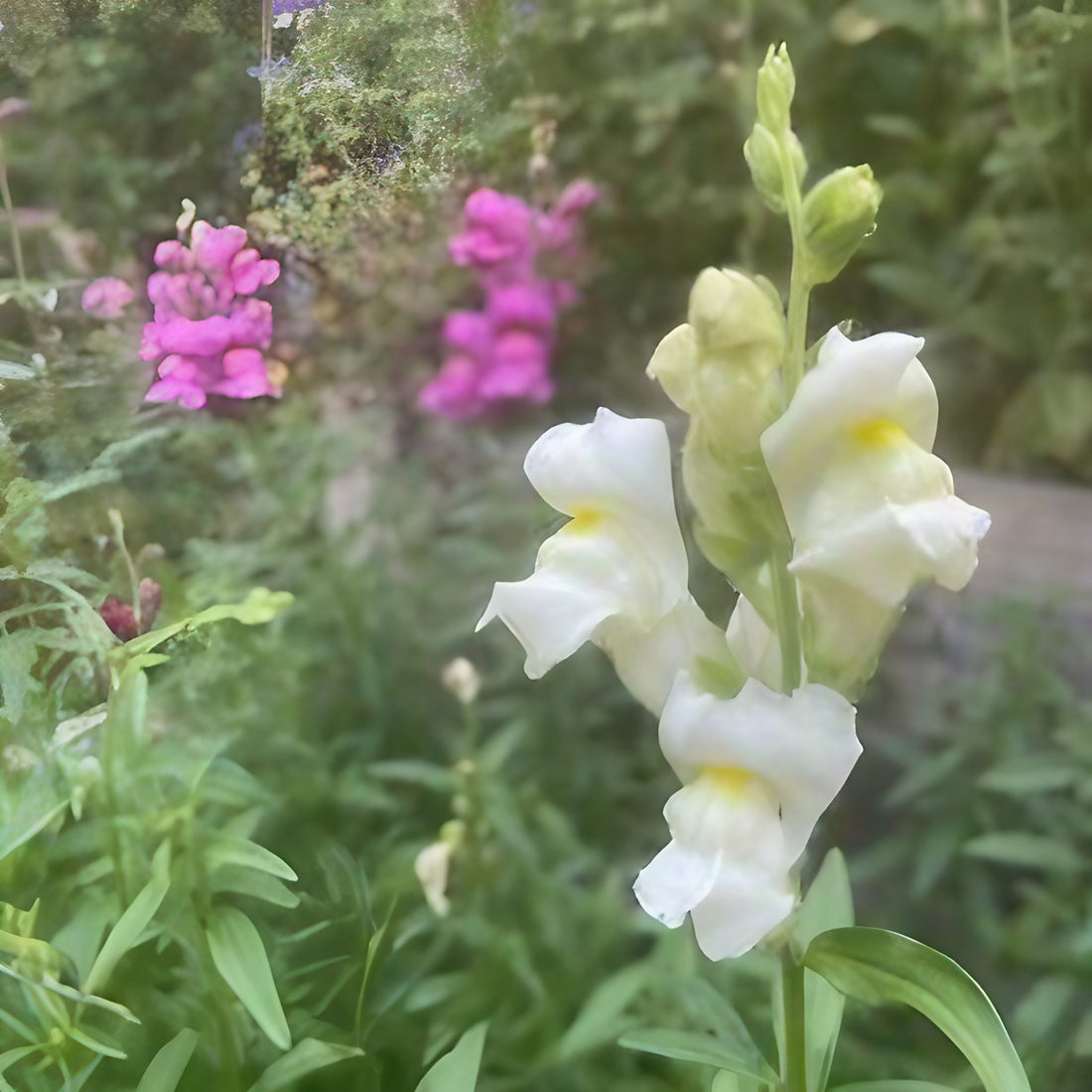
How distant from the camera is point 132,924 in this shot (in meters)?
0.34

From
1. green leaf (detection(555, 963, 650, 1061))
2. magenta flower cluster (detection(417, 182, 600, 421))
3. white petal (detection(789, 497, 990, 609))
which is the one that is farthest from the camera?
magenta flower cluster (detection(417, 182, 600, 421))

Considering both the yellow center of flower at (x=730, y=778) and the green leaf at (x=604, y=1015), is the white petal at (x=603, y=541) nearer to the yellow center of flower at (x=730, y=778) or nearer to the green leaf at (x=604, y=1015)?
the yellow center of flower at (x=730, y=778)

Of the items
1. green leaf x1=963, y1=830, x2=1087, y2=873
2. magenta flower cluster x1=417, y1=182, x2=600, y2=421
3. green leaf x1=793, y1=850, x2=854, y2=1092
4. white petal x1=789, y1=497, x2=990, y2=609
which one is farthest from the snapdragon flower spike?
green leaf x1=963, y1=830, x2=1087, y2=873

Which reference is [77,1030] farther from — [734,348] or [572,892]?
[572,892]

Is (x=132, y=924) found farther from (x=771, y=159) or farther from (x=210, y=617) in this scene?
(x=771, y=159)

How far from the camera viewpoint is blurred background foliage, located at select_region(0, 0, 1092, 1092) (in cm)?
34

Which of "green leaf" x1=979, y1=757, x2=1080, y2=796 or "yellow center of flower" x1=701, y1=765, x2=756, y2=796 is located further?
"green leaf" x1=979, y1=757, x2=1080, y2=796

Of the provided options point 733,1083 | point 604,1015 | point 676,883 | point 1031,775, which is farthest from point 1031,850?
point 676,883

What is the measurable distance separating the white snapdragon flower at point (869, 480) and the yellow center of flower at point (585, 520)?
0.18 ft

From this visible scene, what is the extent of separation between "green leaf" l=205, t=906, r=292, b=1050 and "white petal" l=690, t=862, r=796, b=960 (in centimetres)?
13

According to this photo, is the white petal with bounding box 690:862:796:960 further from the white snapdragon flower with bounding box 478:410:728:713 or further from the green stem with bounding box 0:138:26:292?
the green stem with bounding box 0:138:26:292

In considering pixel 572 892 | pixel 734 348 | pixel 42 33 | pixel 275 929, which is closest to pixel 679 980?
pixel 572 892

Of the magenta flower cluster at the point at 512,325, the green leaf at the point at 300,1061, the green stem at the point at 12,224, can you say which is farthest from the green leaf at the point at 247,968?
the magenta flower cluster at the point at 512,325

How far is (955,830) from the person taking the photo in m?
0.78
